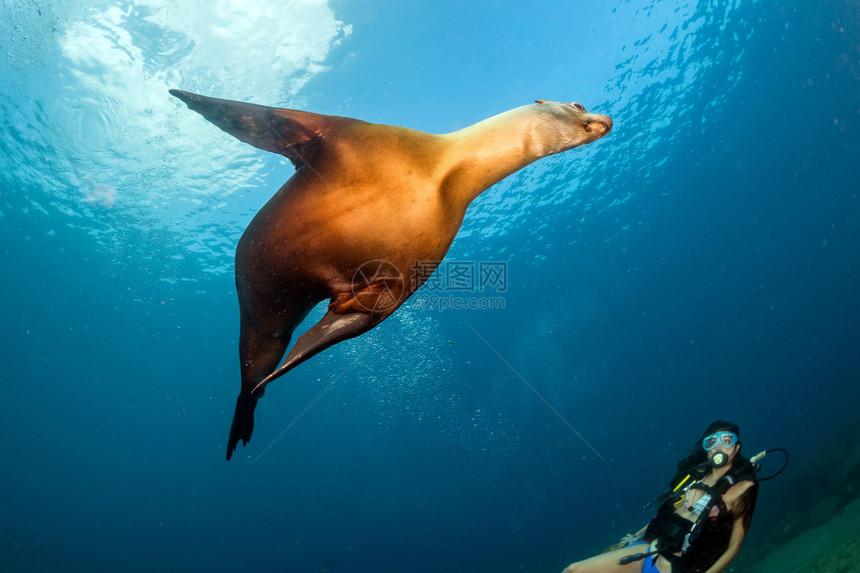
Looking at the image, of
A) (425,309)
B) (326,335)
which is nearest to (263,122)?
(326,335)

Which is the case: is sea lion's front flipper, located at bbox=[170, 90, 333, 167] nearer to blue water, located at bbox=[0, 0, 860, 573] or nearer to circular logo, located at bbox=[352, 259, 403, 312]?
circular logo, located at bbox=[352, 259, 403, 312]

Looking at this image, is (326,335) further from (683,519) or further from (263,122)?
(683,519)

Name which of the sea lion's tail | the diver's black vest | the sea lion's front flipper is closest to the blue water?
the sea lion's front flipper

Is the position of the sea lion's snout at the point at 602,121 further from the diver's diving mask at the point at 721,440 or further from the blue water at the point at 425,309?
the blue water at the point at 425,309

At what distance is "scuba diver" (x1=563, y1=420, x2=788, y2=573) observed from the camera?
11.3 ft

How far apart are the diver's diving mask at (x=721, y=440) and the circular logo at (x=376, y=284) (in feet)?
12.8

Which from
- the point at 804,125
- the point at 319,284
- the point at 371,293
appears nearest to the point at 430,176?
the point at 371,293

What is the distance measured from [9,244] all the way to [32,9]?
683 inches

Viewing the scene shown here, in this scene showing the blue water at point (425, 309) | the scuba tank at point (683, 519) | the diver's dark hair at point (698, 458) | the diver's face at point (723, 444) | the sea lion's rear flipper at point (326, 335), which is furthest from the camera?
the blue water at point (425, 309)

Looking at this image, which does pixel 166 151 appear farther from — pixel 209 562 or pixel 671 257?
pixel 209 562

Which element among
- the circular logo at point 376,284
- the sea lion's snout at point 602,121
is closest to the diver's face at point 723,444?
the sea lion's snout at point 602,121

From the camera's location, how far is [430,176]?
6.01 feet

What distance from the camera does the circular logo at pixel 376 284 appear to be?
188 cm

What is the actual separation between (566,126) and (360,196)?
1.06 meters
